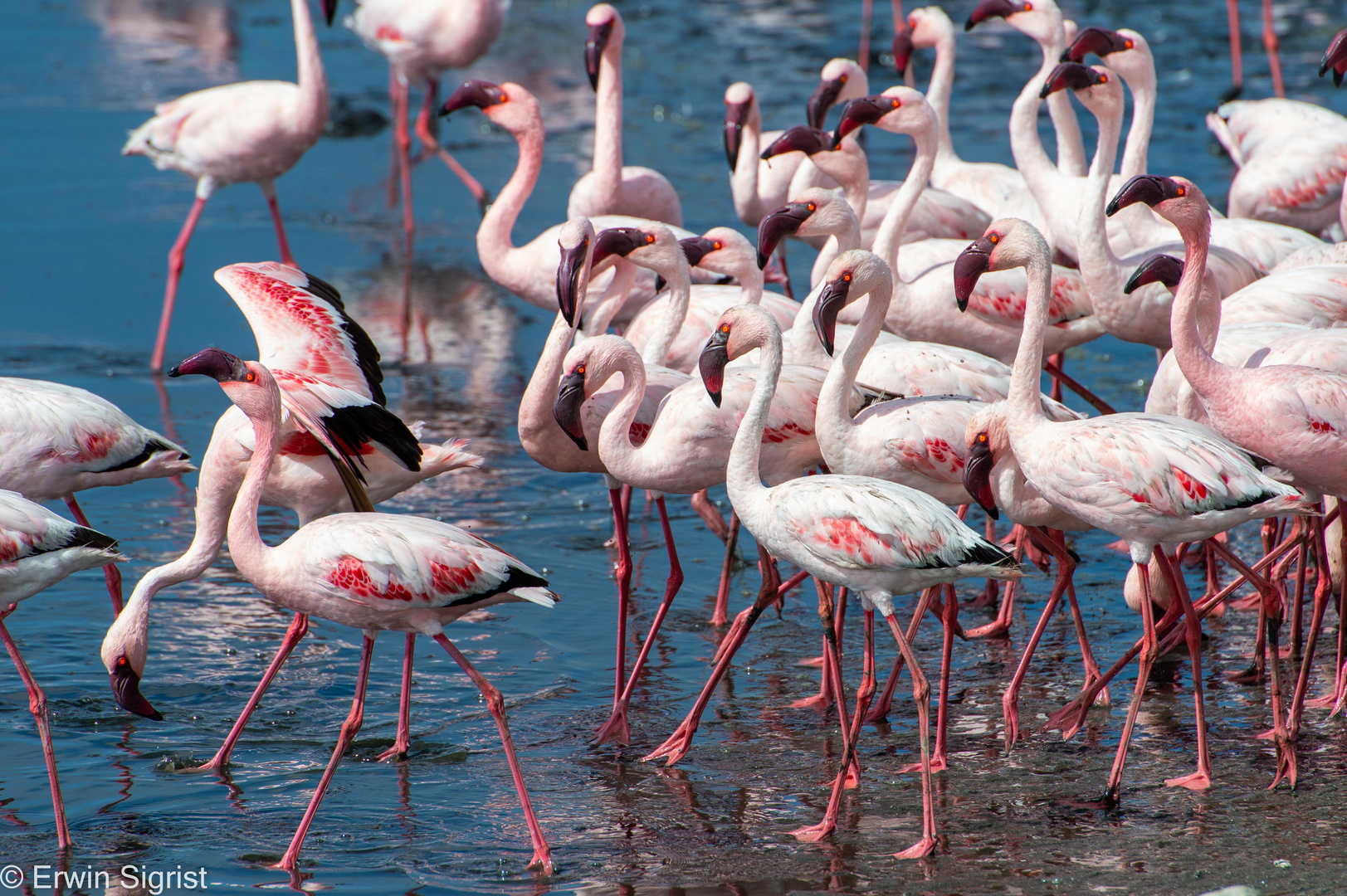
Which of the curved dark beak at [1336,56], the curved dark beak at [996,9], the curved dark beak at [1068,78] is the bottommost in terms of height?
the curved dark beak at [1068,78]

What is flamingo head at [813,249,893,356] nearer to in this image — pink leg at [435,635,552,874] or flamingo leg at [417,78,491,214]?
pink leg at [435,635,552,874]

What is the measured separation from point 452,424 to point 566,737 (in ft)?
11.6

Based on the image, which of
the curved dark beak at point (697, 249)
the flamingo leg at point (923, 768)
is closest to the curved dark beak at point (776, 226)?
the curved dark beak at point (697, 249)

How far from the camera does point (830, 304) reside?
17.9 feet

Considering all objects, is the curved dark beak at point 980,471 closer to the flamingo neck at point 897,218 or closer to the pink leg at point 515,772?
the pink leg at point 515,772

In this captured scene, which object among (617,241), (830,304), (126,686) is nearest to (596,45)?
(617,241)

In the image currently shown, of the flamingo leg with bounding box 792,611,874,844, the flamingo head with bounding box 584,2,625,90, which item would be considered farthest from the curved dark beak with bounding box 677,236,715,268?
the flamingo head with bounding box 584,2,625,90

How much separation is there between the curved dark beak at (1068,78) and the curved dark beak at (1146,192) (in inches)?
90.7

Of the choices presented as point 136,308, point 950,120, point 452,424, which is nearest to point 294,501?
point 452,424

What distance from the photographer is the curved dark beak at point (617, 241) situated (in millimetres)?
6254

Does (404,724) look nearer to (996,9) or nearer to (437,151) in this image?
(996,9)

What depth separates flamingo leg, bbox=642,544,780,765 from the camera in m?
5.39

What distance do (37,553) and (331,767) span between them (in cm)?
121

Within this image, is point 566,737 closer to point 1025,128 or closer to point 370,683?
point 370,683
